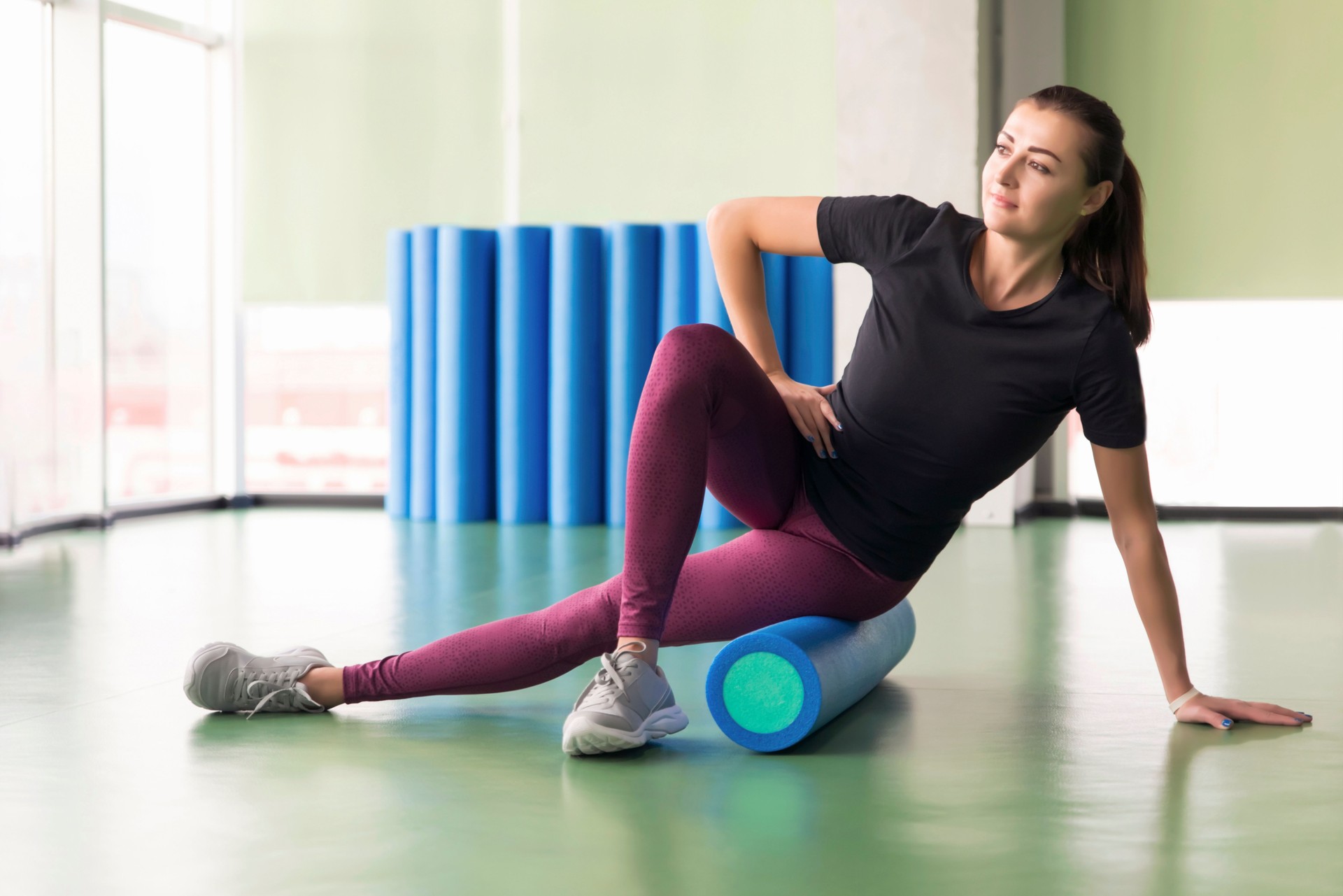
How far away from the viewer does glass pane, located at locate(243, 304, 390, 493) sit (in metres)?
5.98

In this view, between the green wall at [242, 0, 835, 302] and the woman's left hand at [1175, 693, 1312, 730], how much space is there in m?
3.80

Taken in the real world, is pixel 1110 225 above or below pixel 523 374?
above

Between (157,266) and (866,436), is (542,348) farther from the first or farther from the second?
(866,436)

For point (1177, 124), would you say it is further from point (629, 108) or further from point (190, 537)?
point (190, 537)

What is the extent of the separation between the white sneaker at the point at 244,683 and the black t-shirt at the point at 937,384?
0.83m

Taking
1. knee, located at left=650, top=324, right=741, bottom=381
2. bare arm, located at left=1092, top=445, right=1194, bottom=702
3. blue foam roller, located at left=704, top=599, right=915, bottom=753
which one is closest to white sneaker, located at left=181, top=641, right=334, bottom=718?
blue foam roller, located at left=704, top=599, right=915, bottom=753

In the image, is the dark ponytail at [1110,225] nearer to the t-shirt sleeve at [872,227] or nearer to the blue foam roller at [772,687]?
the t-shirt sleeve at [872,227]

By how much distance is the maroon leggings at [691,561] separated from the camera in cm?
171

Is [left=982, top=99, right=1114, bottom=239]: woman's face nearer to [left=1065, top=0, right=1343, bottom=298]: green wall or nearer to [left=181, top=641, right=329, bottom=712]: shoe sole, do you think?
[left=181, top=641, right=329, bottom=712]: shoe sole

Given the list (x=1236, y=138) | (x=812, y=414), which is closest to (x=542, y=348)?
(x=1236, y=138)

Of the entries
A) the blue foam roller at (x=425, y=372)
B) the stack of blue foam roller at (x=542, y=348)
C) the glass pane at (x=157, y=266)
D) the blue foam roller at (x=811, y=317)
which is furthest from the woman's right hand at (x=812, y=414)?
the glass pane at (x=157, y=266)

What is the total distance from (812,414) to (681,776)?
54cm

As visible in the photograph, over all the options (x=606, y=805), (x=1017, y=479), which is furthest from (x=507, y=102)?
(x=606, y=805)

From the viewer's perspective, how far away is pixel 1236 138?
16.6 ft
